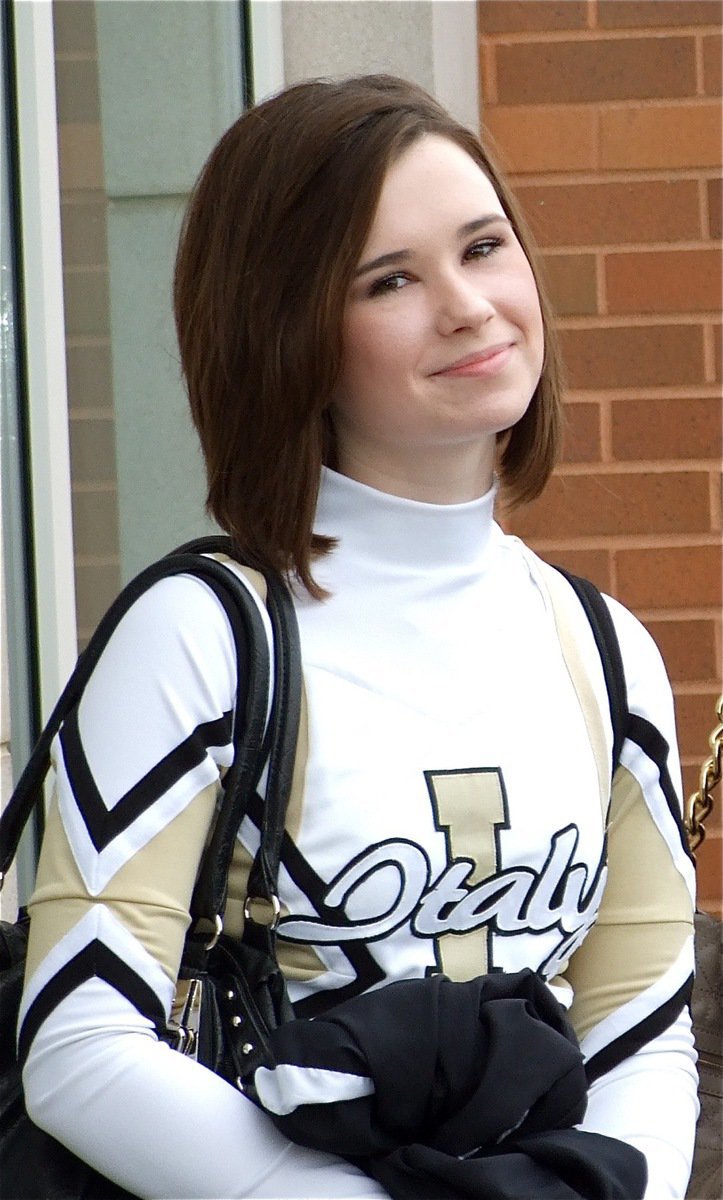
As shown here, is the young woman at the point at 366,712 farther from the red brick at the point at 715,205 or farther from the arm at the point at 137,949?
the red brick at the point at 715,205

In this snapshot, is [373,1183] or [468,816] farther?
[468,816]

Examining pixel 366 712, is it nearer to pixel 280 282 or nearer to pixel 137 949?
pixel 137 949

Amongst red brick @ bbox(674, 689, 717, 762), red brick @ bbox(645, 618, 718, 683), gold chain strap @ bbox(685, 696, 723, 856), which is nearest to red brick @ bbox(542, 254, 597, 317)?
red brick @ bbox(645, 618, 718, 683)

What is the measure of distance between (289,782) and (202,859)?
10cm

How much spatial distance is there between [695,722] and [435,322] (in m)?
1.89

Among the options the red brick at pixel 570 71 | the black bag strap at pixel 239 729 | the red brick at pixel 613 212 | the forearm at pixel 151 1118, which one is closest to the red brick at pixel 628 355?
the red brick at pixel 613 212

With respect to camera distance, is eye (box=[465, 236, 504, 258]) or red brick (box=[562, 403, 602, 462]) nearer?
eye (box=[465, 236, 504, 258])

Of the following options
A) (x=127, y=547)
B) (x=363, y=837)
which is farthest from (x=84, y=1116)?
(x=127, y=547)

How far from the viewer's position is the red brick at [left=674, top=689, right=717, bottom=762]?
10.3 ft

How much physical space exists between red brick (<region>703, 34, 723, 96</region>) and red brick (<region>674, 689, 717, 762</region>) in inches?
46.8

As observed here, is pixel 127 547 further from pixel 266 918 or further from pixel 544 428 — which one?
pixel 266 918

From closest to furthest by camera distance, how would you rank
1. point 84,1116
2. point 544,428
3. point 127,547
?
1. point 84,1116
2. point 544,428
3. point 127,547

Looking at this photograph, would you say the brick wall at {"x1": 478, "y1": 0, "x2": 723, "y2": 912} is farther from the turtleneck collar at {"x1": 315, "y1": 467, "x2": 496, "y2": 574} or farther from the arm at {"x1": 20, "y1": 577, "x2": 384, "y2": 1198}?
the arm at {"x1": 20, "y1": 577, "x2": 384, "y2": 1198}

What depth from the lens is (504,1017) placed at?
49.3 inches
